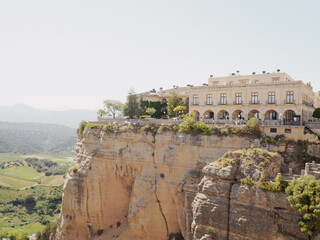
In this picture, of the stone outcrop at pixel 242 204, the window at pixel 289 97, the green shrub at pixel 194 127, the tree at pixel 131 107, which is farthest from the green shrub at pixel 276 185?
the tree at pixel 131 107

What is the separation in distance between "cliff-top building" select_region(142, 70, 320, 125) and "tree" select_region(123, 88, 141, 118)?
11.7 m

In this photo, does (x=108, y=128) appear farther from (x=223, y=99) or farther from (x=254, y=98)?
(x=254, y=98)

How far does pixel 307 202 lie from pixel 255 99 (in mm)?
19959

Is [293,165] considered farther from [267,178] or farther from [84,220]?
[84,220]

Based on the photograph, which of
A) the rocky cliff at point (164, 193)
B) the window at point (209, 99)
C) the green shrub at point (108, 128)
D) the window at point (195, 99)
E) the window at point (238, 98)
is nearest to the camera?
the rocky cliff at point (164, 193)

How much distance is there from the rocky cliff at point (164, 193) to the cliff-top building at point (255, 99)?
7.64 meters

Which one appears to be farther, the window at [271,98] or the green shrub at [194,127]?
the window at [271,98]

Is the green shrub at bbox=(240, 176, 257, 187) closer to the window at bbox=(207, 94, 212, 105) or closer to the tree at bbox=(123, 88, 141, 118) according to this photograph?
the window at bbox=(207, 94, 212, 105)

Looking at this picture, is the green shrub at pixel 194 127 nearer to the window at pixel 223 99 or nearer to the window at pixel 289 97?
the window at pixel 223 99

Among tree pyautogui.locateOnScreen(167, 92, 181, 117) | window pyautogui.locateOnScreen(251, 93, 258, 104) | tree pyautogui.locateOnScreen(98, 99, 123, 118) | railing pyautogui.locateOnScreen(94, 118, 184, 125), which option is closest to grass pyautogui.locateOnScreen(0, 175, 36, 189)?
tree pyautogui.locateOnScreen(98, 99, 123, 118)

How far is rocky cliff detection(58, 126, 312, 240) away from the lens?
25484 millimetres

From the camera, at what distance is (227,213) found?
26.9 m

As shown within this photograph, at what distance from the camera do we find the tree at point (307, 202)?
21.8m

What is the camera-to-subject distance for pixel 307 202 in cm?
2234
